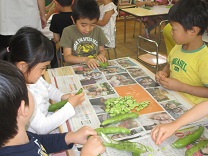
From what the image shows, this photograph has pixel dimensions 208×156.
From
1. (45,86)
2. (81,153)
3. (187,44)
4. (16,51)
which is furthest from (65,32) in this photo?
(81,153)

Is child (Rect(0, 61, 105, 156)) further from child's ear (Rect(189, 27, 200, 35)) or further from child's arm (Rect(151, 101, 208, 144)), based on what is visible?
child's ear (Rect(189, 27, 200, 35))

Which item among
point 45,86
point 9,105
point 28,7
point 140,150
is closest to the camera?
point 9,105

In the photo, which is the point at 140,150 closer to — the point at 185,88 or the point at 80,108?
the point at 80,108

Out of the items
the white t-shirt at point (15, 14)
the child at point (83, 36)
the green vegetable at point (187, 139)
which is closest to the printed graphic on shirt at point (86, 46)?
the child at point (83, 36)

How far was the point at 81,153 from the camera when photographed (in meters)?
0.84

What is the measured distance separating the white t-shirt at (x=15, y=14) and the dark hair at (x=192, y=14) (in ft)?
4.00

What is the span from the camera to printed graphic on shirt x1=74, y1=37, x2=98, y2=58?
1949mm

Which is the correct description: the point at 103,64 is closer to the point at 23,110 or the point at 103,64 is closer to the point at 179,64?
the point at 179,64

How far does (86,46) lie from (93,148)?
4.14ft

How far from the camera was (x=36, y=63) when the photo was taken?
113 centimetres

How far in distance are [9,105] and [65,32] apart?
4.53ft

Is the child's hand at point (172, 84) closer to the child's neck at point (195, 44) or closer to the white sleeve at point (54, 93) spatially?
the child's neck at point (195, 44)

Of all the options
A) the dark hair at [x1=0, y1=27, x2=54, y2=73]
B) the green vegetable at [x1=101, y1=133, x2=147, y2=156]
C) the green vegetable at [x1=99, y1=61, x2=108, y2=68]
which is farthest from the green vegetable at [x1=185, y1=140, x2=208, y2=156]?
the green vegetable at [x1=99, y1=61, x2=108, y2=68]

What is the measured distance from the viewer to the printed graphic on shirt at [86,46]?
1949 mm
